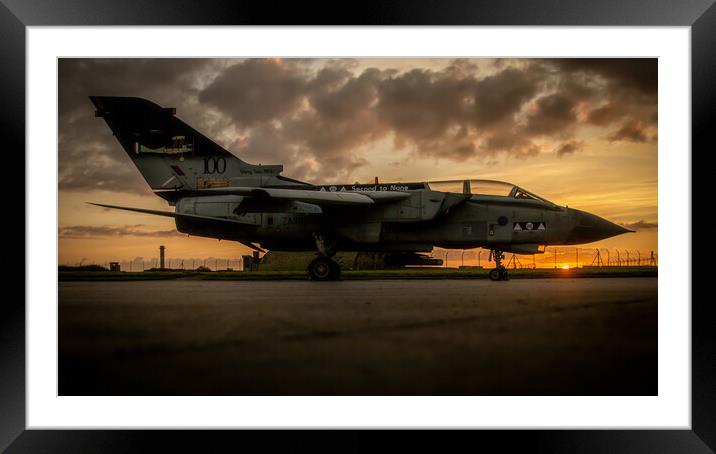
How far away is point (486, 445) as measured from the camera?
385 cm

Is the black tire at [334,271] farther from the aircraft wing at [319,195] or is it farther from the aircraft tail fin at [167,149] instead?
the aircraft tail fin at [167,149]

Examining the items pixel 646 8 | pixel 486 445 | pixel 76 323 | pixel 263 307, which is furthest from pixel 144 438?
pixel 646 8

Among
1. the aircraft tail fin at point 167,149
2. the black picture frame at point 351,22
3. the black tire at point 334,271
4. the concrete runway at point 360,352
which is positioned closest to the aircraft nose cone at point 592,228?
the black tire at point 334,271

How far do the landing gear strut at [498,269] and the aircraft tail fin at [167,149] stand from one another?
16.6 feet

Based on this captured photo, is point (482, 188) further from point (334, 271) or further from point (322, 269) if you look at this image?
point (322, 269)

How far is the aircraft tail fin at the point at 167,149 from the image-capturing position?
12.0 meters

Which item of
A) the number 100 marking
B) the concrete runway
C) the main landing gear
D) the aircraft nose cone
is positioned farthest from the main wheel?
the concrete runway

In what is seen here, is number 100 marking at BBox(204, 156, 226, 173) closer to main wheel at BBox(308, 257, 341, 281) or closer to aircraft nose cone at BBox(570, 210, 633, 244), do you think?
main wheel at BBox(308, 257, 341, 281)

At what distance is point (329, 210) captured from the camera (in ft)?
36.7

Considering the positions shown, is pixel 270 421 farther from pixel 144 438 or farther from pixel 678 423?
pixel 678 423

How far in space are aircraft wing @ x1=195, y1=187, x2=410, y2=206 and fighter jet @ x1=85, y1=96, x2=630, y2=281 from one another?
0.02 m

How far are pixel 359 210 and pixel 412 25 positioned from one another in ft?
22.2

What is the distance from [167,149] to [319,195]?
4329 millimetres

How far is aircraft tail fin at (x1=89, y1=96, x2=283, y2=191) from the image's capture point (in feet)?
39.5
